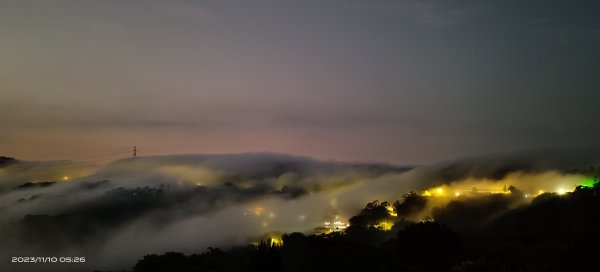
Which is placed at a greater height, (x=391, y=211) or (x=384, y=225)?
(x=391, y=211)

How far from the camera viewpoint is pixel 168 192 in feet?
400

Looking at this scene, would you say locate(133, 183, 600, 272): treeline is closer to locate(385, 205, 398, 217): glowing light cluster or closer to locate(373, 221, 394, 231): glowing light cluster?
locate(373, 221, 394, 231): glowing light cluster

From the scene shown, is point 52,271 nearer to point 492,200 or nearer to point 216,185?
point 492,200

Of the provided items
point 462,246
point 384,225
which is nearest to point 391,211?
point 384,225

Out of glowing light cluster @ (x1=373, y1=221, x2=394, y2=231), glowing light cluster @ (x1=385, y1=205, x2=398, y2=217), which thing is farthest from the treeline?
glowing light cluster @ (x1=385, y1=205, x2=398, y2=217)

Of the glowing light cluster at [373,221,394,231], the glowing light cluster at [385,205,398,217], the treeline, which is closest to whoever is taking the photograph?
the treeline

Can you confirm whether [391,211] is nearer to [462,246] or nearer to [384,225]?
[384,225]

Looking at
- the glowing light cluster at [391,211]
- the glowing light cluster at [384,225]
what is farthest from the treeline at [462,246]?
the glowing light cluster at [391,211]

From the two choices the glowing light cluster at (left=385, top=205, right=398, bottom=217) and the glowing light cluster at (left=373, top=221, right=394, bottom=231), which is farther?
the glowing light cluster at (left=385, top=205, right=398, bottom=217)

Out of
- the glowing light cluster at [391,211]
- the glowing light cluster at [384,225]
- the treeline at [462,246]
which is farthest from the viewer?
the glowing light cluster at [391,211]

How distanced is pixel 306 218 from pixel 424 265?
5979 cm

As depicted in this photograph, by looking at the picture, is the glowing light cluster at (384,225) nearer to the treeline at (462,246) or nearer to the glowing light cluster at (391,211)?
the treeline at (462,246)

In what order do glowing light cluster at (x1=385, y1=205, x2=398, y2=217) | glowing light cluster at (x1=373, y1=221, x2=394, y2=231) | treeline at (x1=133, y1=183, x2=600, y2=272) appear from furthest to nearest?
glowing light cluster at (x1=385, y1=205, x2=398, y2=217)
glowing light cluster at (x1=373, y1=221, x2=394, y2=231)
treeline at (x1=133, y1=183, x2=600, y2=272)

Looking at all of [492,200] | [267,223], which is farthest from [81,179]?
[492,200]
